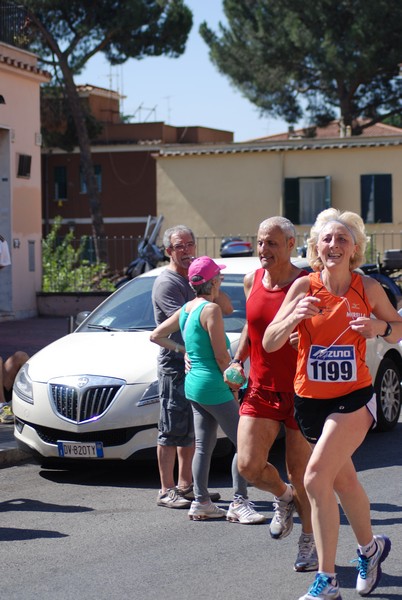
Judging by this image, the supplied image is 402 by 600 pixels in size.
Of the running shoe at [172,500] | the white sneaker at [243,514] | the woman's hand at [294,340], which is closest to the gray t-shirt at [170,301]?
the running shoe at [172,500]

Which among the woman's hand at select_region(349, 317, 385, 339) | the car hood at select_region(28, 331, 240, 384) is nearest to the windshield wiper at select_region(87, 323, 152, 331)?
the car hood at select_region(28, 331, 240, 384)

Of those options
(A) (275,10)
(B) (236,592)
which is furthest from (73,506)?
(A) (275,10)

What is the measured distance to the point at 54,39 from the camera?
130ft

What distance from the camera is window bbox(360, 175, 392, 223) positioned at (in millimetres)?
37875

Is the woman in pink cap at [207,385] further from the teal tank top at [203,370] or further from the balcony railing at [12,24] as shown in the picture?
the balcony railing at [12,24]

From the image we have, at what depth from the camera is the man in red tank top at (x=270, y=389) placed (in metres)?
Answer: 6.25

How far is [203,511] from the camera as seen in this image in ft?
24.4

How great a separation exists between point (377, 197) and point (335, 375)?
109ft

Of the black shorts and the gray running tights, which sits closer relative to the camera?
the black shorts

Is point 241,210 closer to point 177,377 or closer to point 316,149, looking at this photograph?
point 316,149

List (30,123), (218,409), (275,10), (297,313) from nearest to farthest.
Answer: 1. (297,313)
2. (218,409)
3. (30,123)
4. (275,10)

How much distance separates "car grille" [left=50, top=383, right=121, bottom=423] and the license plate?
18 centimetres

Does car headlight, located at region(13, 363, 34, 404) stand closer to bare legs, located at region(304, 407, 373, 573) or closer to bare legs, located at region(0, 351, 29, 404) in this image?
bare legs, located at region(0, 351, 29, 404)

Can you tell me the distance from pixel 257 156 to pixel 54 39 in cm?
833
